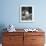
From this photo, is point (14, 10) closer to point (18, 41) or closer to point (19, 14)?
point (19, 14)

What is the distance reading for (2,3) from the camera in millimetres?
4113

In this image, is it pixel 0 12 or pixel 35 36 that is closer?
pixel 35 36

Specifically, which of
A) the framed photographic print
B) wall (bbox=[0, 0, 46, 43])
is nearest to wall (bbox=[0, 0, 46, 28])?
wall (bbox=[0, 0, 46, 43])

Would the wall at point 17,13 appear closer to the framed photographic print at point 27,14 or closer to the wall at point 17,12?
the wall at point 17,12

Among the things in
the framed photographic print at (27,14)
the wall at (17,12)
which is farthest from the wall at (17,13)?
the framed photographic print at (27,14)

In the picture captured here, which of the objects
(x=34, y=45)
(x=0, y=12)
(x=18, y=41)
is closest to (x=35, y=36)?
(x=34, y=45)

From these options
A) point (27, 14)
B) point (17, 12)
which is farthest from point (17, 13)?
point (27, 14)

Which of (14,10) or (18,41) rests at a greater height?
(14,10)

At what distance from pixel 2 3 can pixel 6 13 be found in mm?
347

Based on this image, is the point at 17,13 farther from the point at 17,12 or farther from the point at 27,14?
the point at 27,14

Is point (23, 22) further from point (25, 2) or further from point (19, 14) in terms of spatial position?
point (25, 2)

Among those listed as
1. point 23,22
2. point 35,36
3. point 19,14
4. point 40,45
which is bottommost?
point 40,45

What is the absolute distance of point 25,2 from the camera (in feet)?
13.5

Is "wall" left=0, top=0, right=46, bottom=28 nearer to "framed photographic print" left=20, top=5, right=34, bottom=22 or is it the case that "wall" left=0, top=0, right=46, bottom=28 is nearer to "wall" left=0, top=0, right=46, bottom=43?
"wall" left=0, top=0, right=46, bottom=43
